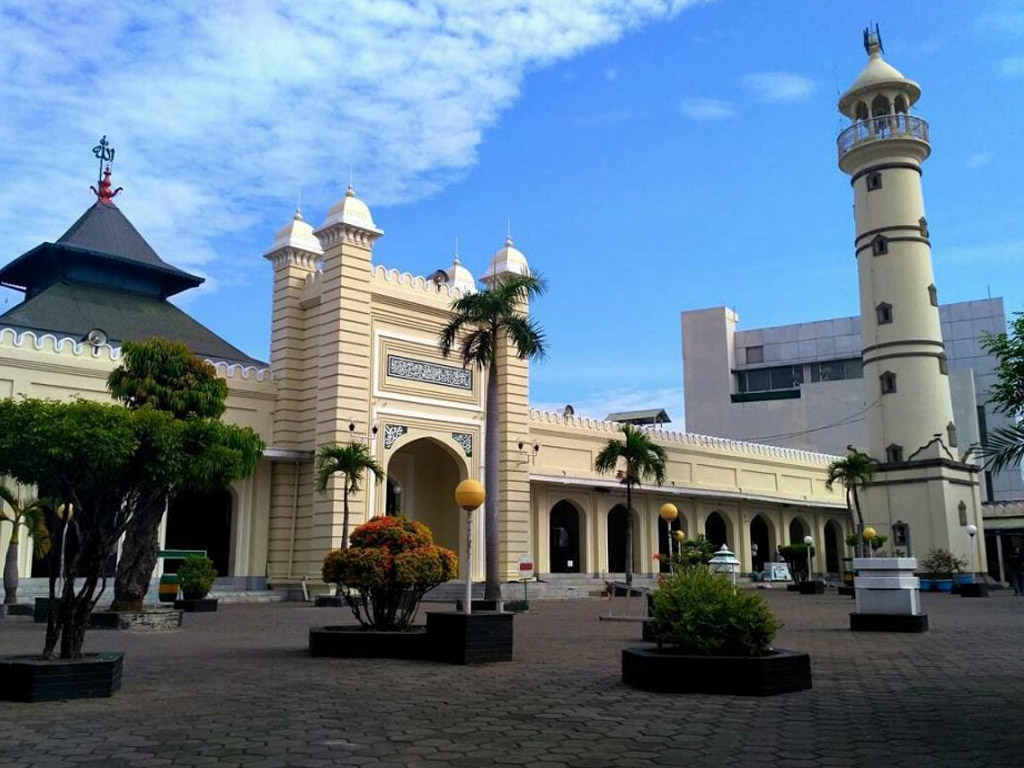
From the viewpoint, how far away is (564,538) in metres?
34.8

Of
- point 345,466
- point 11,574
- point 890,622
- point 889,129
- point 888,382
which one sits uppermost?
point 889,129

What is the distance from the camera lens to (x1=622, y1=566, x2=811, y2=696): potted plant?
26.8ft

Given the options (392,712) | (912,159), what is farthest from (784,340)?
(392,712)

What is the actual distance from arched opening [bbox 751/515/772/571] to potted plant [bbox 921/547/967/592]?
30.8ft

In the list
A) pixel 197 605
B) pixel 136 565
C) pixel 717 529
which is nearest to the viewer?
pixel 136 565

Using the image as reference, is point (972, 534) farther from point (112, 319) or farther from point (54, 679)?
point (54, 679)

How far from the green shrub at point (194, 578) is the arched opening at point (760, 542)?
29.4m

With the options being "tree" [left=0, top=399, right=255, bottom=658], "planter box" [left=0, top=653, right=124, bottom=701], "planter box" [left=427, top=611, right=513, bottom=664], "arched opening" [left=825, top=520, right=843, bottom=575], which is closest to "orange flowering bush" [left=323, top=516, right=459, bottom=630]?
"planter box" [left=427, top=611, right=513, bottom=664]

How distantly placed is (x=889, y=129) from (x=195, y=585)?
3171cm

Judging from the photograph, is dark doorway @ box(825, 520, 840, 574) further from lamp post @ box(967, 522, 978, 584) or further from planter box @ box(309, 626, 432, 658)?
planter box @ box(309, 626, 432, 658)

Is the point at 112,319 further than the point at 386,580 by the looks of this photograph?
Yes

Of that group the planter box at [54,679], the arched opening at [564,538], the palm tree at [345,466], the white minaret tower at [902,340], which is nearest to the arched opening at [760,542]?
the white minaret tower at [902,340]

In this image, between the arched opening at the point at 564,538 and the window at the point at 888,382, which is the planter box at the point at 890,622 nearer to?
the arched opening at the point at 564,538

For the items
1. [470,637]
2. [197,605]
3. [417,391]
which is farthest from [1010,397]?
[417,391]
